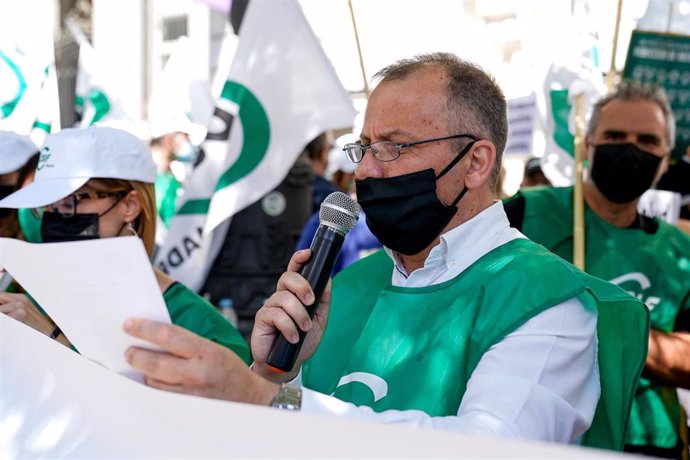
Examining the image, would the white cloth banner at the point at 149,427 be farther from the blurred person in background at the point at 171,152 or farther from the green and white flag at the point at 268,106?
the blurred person in background at the point at 171,152

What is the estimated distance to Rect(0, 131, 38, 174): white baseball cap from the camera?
3871 mm

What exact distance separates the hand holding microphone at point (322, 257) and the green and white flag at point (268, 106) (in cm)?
306

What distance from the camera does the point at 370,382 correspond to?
7.13 ft

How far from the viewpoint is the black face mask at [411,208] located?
2.29m

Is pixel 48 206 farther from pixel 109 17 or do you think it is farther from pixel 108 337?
pixel 109 17

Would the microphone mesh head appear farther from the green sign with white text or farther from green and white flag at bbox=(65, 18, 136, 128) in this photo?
green and white flag at bbox=(65, 18, 136, 128)

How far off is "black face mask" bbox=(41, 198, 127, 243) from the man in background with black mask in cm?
154

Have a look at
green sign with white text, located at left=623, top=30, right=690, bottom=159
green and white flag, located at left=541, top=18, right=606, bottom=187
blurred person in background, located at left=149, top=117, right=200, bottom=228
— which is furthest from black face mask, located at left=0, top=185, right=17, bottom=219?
blurred person in background, located at left=149, top=117, right=200, bottom=228

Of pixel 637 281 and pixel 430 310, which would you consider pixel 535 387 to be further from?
pixel 637 281

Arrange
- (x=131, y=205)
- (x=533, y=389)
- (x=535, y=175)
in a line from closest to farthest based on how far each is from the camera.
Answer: (x=533, y=389) → (x=131, y=205) → (x=535, y=175)

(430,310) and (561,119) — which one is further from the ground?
Answer: (430,310)

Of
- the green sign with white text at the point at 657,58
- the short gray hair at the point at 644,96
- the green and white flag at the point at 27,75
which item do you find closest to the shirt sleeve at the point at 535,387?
the short gray hair at the point at 644,96

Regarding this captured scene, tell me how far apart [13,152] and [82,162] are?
100cm

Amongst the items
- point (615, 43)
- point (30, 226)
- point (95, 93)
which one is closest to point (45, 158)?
point (30, 226)
